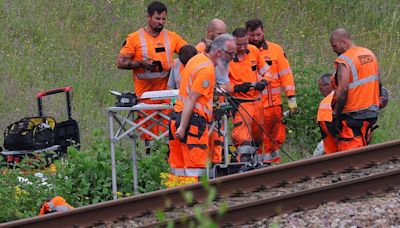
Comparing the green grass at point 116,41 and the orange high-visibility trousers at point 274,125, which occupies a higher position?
the green grass at point 116,41

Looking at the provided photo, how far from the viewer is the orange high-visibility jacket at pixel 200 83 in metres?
10.3

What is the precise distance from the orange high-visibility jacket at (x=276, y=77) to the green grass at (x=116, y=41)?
0.60 meters

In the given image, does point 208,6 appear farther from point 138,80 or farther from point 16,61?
point 138,80

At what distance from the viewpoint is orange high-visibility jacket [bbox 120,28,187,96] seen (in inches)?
511

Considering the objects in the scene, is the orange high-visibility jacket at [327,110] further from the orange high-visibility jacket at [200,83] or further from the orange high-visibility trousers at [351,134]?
the orange high-visibility jacket at [200,83]

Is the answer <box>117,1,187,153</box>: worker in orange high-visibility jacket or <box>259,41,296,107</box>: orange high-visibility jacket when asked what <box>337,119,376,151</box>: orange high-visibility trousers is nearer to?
<box>259,41,296,107</box>: orange high-visibility jacket

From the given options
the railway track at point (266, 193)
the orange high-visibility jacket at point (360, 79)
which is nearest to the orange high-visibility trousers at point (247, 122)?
the orange high-visibility jacket at point (360, 79)

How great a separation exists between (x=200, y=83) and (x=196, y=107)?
0.27 meters

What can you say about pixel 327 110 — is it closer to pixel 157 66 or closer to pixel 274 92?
pixel 274 92

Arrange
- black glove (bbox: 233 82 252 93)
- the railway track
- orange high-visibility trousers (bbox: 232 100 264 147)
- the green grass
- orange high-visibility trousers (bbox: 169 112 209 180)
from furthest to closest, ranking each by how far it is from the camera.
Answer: the green grass → orange high-visibility trousers (bbox: 232 100 264 147) → black glove (bbox: 233 82 252 93) → orange high-visibility trousers (bbox: 169 112 209 180) → the railway track

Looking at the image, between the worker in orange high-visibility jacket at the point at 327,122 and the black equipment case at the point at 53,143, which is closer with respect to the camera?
the worker in orange high-visibility jacket at the point at 327,122

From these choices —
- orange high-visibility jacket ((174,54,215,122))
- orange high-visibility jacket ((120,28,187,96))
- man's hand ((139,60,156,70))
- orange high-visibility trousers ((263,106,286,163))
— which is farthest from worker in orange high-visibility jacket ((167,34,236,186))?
orange high-visibility trousers ((263,106,286,163))

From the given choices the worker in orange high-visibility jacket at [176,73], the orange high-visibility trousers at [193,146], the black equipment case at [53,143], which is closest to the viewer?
the orange high-visibility trousers at [193,146]

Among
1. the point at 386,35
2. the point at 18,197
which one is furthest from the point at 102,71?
the point at 18,197
